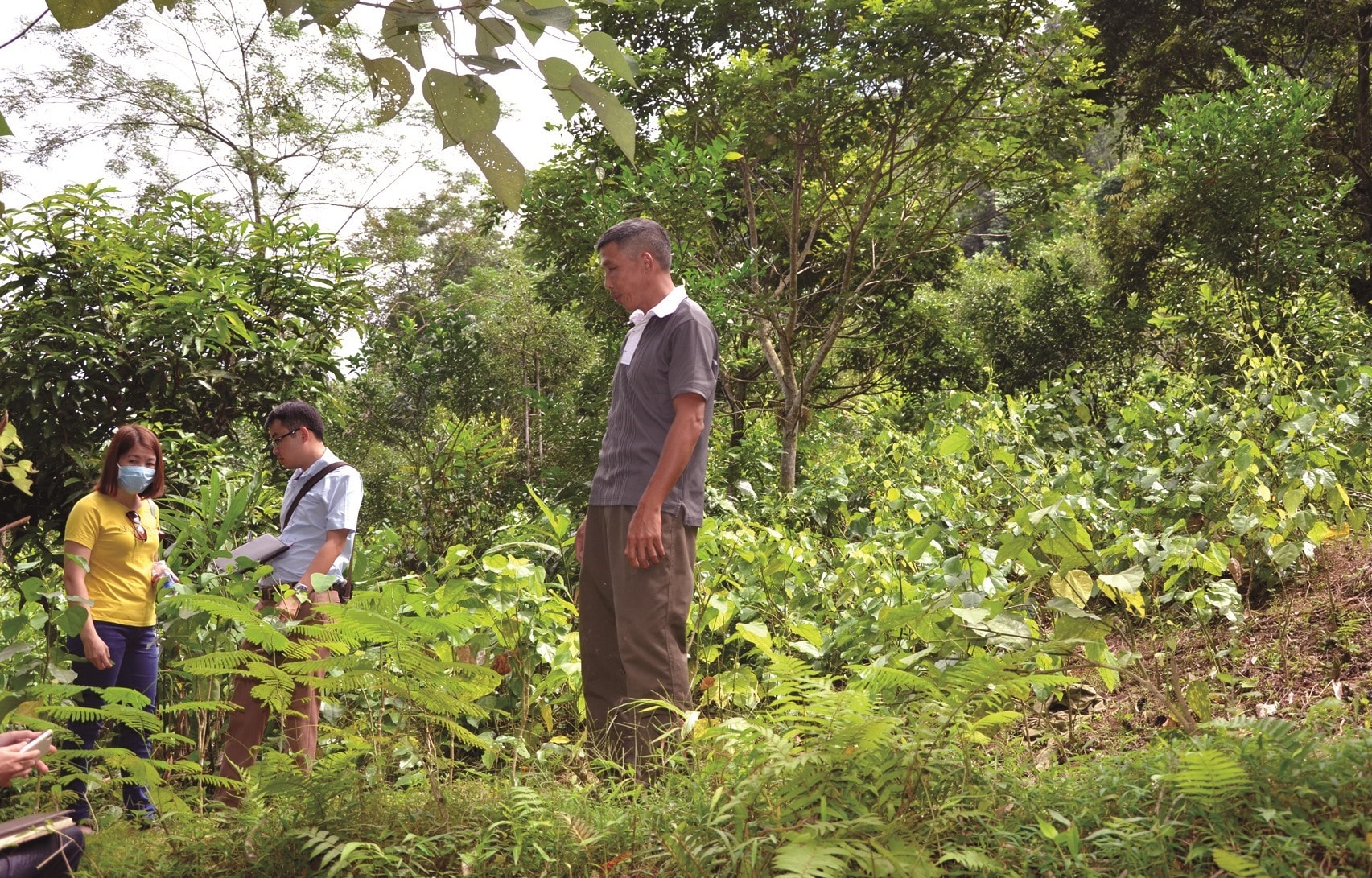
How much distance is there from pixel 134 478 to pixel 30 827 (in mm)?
2023

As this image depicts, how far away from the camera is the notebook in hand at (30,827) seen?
7.14 ft

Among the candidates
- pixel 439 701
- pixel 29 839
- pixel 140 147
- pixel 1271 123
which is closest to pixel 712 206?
pixel 1271 123

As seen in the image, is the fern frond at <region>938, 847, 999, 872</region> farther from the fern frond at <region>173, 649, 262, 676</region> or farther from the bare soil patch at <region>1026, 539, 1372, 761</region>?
the fern frond at <region>173, 649, 262, 676</region>

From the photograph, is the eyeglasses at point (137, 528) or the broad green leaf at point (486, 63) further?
the eyeglasses at point (137, 528)

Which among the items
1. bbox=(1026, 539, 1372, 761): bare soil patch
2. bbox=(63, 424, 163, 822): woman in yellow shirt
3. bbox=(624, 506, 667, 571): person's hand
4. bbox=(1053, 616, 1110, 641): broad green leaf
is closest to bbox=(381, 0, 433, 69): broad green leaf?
bbox=(624, 506, 667, 571): person's hand

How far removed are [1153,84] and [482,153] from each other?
41.7 ft

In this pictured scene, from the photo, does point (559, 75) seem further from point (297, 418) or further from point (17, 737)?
point (297, 418)

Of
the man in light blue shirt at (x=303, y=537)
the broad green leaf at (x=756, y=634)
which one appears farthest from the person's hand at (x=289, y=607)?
the broad green leaf at (x=756, y=634)

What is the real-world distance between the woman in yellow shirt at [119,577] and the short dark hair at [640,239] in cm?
205

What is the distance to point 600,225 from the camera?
780 centimetres

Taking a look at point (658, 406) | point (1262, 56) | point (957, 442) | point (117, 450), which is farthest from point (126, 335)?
point (1262, 56)

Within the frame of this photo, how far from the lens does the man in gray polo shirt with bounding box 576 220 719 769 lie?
10.3ft

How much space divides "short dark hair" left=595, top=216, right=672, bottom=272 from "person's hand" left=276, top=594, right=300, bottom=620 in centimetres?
148

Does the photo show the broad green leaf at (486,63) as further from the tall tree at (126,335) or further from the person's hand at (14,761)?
the tall tree at (126,335)
